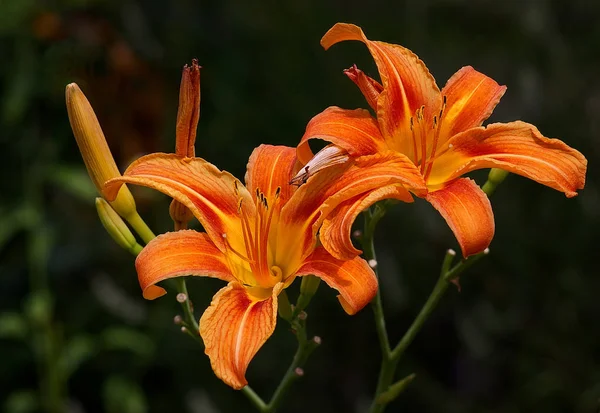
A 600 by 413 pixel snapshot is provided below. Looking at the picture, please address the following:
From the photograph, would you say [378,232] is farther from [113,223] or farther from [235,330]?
[235,330]

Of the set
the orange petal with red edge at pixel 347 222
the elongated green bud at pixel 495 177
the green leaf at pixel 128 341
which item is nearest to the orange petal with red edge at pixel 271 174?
the orange petal with red edge at pixel 347 222

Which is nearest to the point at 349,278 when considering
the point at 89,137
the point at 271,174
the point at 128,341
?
the point at 271,174

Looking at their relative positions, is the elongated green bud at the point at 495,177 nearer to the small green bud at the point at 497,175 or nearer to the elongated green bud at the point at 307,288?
the small green bud at the point at 497,175

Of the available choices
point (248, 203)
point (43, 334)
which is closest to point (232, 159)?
point (43, 334)

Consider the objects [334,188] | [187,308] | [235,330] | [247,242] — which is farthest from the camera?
[187,308]

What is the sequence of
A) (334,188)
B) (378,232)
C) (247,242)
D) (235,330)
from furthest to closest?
1. (378,232)
2. (247,242)
3. (334,188)
4. (235,330)

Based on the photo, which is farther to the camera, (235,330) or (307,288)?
(307,288)
